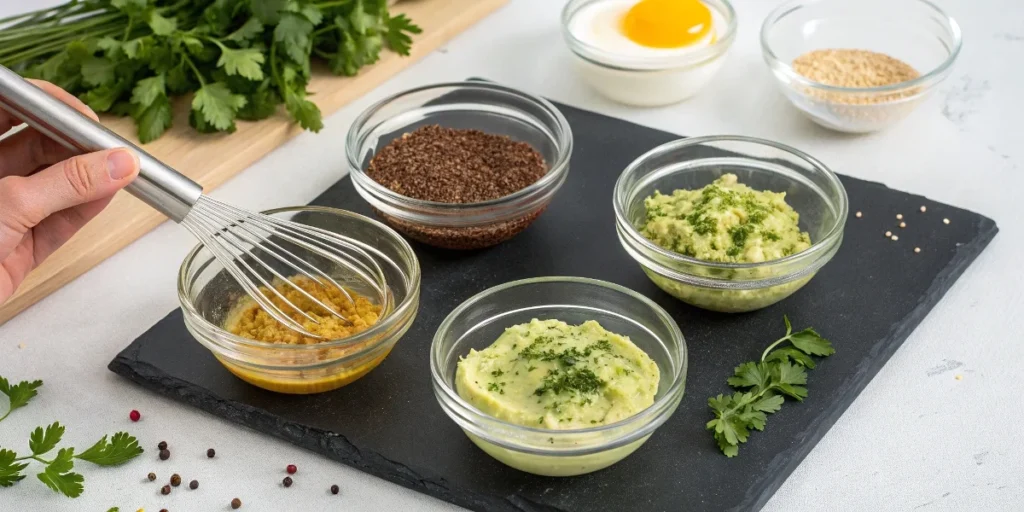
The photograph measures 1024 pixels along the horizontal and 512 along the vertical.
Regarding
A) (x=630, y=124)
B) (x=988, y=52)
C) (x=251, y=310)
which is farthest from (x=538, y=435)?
(x=988, y=52)

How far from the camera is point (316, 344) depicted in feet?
8.55

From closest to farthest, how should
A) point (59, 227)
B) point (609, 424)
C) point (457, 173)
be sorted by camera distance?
point (609, 424)
point (59, 227)
point (457, 173)

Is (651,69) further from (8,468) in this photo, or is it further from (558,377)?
(8,468)

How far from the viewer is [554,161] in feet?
11.7

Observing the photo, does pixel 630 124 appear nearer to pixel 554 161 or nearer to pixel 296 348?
pixel 554 161

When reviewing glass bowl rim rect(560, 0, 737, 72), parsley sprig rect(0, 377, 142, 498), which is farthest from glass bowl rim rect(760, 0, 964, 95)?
parsley sprig rect(0, 377, 142, 498)

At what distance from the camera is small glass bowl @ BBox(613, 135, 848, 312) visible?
283cm

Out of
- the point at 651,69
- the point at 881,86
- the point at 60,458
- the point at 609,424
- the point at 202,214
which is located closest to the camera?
the point at 609,424

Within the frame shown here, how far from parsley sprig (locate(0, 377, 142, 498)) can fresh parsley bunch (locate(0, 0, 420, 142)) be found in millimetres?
1303

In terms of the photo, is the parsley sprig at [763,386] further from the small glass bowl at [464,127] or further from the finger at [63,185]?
the finger at [63,185]

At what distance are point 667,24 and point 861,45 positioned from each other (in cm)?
80

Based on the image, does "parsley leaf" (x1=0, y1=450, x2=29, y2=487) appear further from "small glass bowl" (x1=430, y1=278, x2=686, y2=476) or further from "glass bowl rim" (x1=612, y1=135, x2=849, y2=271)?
"glass bowl rim" (x1=612, y1=135, x2=849, y2=271)

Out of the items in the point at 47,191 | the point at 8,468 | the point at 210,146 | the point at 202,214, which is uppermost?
the point at 47,191

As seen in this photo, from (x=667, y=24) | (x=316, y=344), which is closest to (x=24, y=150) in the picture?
(x=316, y=344)
